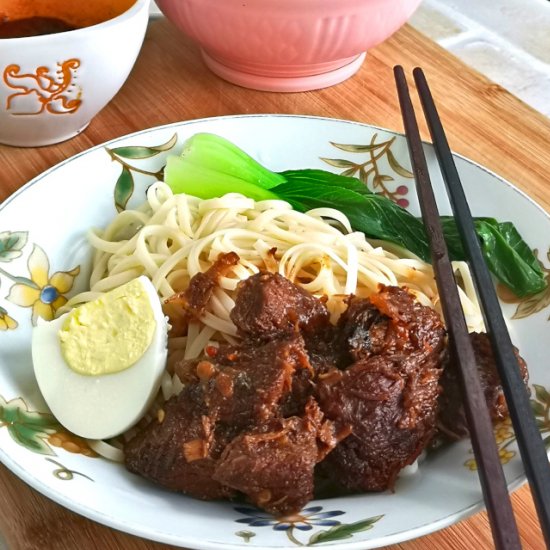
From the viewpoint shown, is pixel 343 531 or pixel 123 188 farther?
pixel 123 188

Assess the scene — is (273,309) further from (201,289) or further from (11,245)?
(11,245)

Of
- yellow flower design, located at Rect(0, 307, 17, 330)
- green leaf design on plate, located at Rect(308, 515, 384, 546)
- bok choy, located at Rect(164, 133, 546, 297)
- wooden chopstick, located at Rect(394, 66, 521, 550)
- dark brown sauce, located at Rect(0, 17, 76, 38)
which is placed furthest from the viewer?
dark brown sauce, located at Rect(0, 17, 76, 38)

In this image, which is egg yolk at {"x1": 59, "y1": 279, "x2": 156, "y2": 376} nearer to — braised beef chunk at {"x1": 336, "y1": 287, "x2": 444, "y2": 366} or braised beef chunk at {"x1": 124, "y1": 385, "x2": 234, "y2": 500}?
braised beef chunk at {"x1": 124, "y1": 385, "x2": 234, "y2": 500}

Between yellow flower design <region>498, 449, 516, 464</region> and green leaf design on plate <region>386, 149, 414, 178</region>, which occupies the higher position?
yellow flower design <region>498, 449, 516, 464</region>

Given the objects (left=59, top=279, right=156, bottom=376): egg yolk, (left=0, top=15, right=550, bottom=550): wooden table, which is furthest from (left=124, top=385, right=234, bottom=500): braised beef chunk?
(left=0, top=15, right=550, bottom=550): wooden table

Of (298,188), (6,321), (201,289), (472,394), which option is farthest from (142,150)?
(472,394)

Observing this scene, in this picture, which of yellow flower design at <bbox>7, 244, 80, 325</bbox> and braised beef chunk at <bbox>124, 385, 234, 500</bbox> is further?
yellow flower design at <bbox>7, 244, 80, 325</bbox>

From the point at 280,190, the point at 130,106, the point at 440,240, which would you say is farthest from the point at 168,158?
the point at 440,240

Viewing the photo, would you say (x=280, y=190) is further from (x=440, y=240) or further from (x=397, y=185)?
(x=440, y=240)
